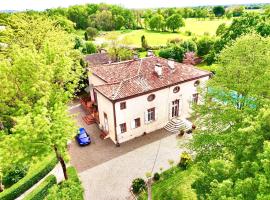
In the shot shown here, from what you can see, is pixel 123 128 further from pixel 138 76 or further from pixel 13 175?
pixel 13 175

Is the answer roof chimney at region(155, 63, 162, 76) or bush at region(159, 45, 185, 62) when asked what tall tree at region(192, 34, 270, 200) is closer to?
roof chimney at region(155, 63, 162, 76)

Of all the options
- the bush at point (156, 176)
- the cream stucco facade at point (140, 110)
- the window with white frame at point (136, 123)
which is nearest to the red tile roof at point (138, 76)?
the cream stucco facade at point (140, 110)

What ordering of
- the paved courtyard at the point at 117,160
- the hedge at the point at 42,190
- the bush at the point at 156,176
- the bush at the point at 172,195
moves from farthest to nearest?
the bush at the point at 156,176 → the paved courtyard at the point at 117,160 → the hedge at the point at 42,190 → the bush at the point at 172,195

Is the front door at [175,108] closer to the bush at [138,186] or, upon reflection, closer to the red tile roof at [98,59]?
the bush at [138,186]

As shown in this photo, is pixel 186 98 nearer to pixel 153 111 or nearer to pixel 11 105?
pixel 153 111

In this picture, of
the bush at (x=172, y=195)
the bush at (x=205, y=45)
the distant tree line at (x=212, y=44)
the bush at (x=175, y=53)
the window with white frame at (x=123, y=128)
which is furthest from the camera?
the bush at (x=205, y=45)

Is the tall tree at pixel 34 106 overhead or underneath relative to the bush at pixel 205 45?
overhead
